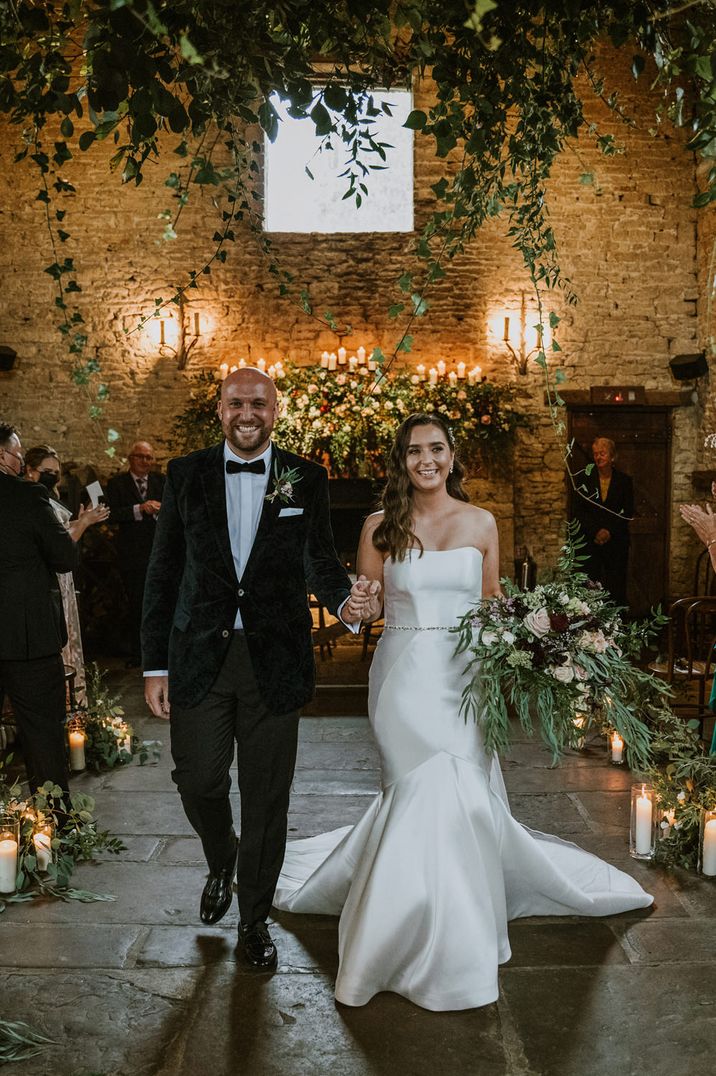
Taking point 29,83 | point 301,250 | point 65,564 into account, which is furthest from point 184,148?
point 301,250

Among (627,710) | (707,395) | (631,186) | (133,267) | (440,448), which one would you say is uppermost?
(631,186)

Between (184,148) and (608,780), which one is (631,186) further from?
(184,148)

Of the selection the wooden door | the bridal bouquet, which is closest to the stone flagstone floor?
the bridal bouquet

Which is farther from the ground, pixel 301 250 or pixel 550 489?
pixel 301 250

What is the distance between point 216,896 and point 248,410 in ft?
5.58

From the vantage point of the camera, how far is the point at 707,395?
9891 millimetres

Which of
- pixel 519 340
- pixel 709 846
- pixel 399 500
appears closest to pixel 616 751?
pixel 709 846

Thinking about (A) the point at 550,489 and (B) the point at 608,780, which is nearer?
(B) the point at 608,780

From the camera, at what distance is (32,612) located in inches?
153

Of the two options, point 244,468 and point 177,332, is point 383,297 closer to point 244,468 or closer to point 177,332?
point 177,332

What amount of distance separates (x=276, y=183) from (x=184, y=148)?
28.4 feet

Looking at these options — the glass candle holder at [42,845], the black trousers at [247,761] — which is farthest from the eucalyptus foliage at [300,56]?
the glass candle holder at [42,845]

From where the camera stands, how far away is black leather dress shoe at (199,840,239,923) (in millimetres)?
3277

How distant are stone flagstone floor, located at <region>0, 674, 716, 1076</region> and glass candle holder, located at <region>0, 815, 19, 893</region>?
134mm
